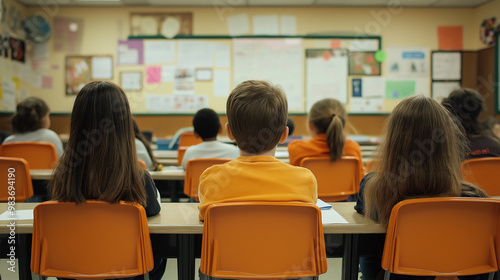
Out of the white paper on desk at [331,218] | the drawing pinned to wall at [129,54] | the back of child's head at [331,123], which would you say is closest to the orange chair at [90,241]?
the white paper on desk at [331,218]

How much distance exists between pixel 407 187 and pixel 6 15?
568cm

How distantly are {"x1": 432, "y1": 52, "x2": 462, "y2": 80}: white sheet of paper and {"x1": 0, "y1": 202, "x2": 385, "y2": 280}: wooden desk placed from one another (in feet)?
16.8

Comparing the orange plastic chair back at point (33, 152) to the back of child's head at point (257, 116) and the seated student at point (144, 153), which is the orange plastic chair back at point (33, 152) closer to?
the seated student at point (144, 153)

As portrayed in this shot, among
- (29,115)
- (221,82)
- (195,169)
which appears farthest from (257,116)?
(221,82)

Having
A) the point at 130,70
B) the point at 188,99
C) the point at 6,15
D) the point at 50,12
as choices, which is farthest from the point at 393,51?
the point at 6,15

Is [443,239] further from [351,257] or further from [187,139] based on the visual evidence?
[187,139]

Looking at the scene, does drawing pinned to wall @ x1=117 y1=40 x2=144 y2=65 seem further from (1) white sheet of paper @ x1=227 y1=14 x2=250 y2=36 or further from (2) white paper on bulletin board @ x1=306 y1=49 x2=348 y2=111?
(2) white paper on bulletin board @ x1=306 y1=49 x2=348 y2=111

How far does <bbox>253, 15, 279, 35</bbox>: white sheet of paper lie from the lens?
5.68 meters

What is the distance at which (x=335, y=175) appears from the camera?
2.24 m

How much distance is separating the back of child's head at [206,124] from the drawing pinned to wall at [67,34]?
396 cm

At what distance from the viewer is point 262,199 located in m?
1.10

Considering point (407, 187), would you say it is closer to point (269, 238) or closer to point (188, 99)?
point (269, 238)

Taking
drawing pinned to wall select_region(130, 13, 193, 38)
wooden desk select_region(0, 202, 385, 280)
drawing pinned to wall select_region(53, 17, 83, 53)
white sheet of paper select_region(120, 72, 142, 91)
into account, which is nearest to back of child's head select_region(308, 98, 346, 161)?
wooden desk select_region(0, 202, 385, 280)

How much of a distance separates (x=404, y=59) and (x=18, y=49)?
17.9 feet
